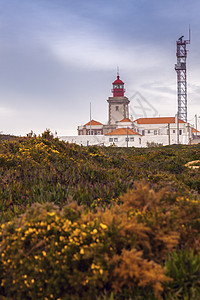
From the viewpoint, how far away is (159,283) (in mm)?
3281

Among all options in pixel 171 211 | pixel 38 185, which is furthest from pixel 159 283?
pixel 38 185

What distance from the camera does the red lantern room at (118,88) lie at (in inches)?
3546

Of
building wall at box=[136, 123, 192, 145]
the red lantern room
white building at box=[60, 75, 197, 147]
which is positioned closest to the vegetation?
white building at box=[60, 75, 197, 147]

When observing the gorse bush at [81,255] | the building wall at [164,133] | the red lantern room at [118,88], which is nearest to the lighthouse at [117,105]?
the red lantern room at [118,88]

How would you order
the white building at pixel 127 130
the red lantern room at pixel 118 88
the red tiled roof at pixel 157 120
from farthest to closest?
the red lantern room at pixel 118 88
the red tiled roof at pixel 157 120
the white building at pixel 127 130

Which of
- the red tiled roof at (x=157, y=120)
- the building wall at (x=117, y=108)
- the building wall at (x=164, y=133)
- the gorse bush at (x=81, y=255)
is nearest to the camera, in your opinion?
the gorse bush at (x=81, y=255)

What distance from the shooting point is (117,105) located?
88.6 meters

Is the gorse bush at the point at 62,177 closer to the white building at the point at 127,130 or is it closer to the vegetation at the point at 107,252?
the vegetation at the point at 107,252

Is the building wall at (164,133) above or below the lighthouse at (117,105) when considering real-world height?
below

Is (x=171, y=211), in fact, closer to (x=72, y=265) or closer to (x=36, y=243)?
(x=72, y=265)

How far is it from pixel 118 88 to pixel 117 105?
6.29 metres

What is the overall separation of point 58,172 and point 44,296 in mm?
6049

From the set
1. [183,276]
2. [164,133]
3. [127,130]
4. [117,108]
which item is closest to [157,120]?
[164,133]

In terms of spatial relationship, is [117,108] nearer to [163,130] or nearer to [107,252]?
[163,130]
